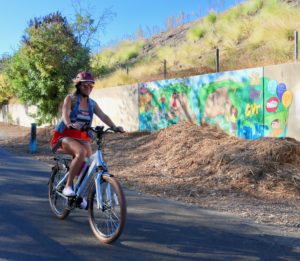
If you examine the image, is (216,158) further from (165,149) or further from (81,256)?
(81,256)

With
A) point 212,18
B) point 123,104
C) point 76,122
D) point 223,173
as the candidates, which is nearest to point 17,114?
point 212,18

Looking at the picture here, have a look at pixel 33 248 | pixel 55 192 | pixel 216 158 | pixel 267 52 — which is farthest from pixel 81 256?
pixel 267 52

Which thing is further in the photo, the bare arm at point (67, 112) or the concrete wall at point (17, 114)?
the concrete wall at point (17, 114)

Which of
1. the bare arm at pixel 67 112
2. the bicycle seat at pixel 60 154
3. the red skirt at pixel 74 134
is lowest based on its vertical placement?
the bicycle seat at pixel 60 154

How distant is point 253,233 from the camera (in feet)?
17.9

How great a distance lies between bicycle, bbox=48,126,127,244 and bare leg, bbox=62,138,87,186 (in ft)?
0.30

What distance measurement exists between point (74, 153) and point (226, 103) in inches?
270

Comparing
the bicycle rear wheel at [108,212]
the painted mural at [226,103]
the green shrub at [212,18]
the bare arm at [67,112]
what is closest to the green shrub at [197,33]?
the green shrub at [212,18]

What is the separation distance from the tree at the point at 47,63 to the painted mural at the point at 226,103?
6058mm

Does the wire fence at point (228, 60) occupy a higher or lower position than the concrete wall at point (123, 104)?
higher

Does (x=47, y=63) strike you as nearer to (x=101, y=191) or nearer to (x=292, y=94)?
(x=292, y=94)

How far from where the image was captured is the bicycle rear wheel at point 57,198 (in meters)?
6.01

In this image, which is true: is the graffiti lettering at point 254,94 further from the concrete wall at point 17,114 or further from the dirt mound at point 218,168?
the concrete wall at point 17,114

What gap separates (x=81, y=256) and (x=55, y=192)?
1777 millimetres
